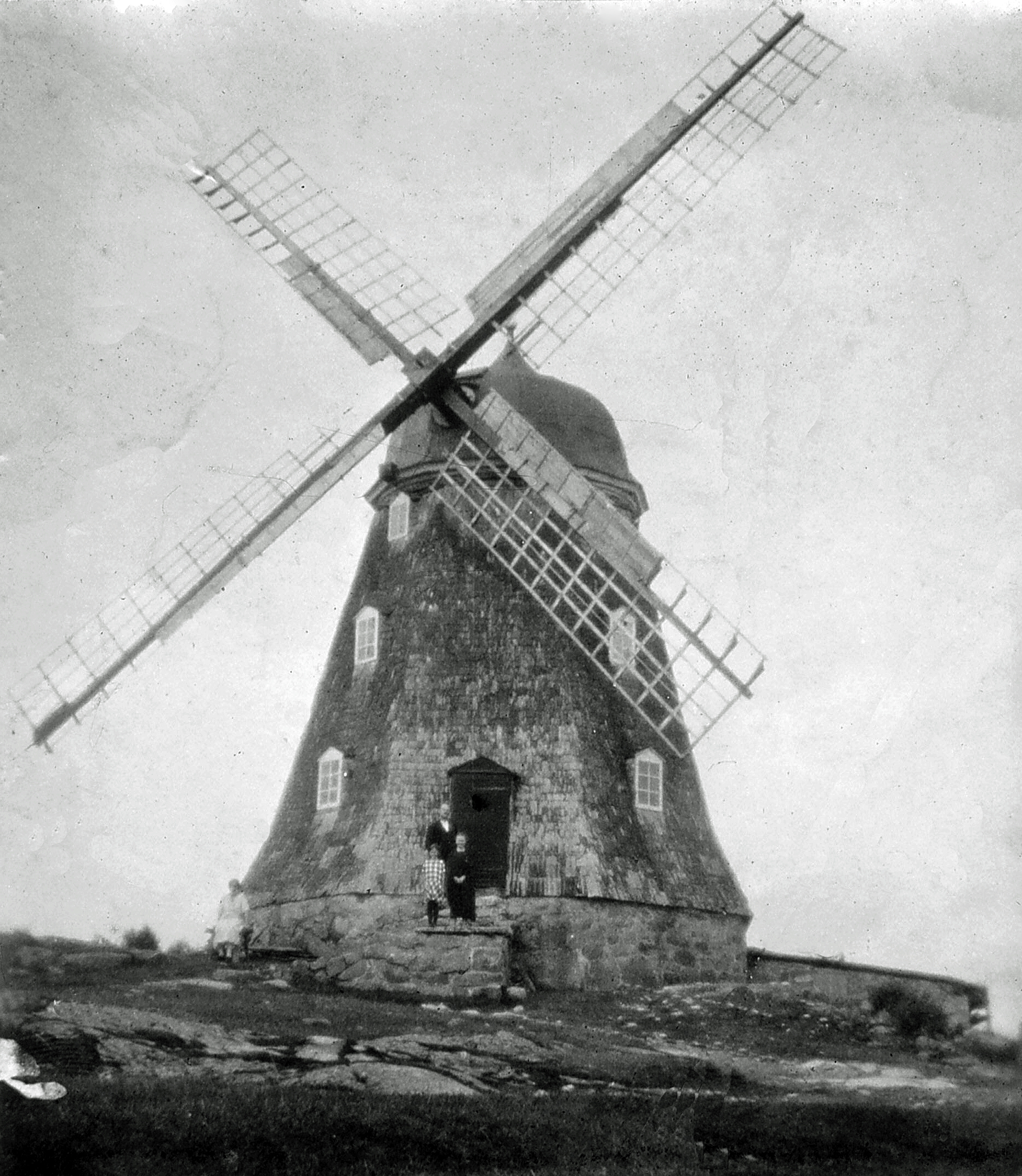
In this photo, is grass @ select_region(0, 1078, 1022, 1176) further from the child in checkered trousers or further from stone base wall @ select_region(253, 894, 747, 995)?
the child in checkered trousers

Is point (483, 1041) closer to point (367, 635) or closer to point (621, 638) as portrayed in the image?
point (621, 638)

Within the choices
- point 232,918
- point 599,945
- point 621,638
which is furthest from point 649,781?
point 232,918

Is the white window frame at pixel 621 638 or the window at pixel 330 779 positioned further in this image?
the window at pixel 330 779

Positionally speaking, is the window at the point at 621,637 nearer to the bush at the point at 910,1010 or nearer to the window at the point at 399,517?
the window at the point at 399,517

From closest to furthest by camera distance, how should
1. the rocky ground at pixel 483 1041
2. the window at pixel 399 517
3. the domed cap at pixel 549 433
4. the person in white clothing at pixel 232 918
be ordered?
the rocky ground at pixel 483 1041 → the person in white clothing at pixel 232 918 → the domed cap at pixel 549 433 → the window at pixel 399 517

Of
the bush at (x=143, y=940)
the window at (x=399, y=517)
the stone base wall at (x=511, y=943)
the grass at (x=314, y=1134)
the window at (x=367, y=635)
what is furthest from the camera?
the window at (x=399, y=517)

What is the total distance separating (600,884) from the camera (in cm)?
1839

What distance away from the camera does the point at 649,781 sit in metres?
19.9

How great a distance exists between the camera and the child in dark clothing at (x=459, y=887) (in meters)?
18.0

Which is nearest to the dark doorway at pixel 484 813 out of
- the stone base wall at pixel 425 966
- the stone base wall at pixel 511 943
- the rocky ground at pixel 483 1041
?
the stone base wall at pixel 511 943

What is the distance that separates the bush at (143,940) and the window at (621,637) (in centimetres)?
728

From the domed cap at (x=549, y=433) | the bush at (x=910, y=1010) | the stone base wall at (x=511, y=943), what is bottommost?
the bush at (x=910, y=1010)

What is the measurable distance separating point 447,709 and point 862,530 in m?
6.24

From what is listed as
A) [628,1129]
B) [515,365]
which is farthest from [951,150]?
[628,1129]
